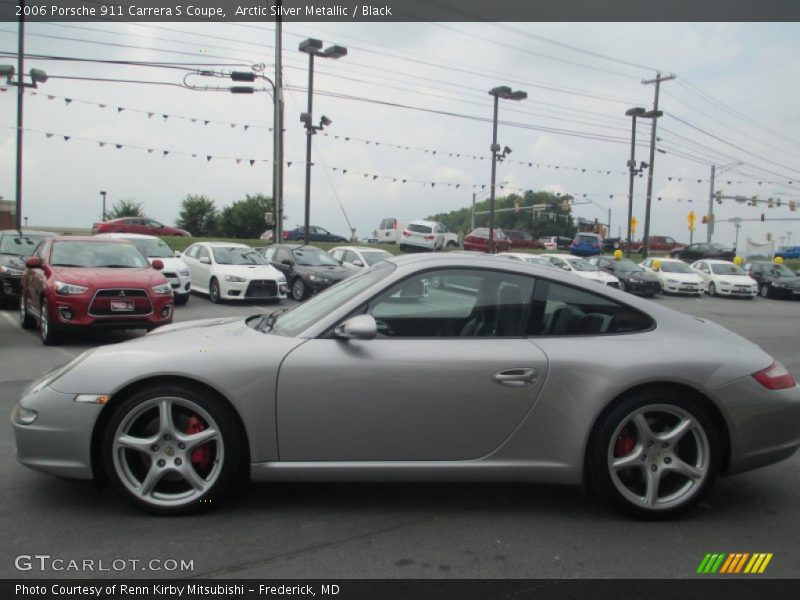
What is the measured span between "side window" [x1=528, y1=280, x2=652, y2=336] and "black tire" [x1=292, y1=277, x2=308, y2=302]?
605 inches

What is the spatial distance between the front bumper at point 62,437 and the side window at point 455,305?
61.9 inches

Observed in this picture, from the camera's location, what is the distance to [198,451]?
3662 millimetres

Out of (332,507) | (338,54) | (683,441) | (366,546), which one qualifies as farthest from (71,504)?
(338,54)

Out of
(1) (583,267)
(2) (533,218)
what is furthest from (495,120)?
(2) (533,218)

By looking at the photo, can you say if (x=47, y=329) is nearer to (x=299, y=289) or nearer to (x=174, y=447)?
(x=174, y=447)

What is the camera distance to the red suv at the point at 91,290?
375 inches

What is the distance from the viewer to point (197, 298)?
18953 millimetres

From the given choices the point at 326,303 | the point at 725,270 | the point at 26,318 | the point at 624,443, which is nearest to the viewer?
the point at 624,443

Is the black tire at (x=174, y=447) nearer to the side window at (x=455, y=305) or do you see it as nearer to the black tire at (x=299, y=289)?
the side window at (x=455, y=305)

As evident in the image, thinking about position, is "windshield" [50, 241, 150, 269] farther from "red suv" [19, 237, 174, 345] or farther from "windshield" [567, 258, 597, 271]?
"windshield" [567, 258, 597, 271]

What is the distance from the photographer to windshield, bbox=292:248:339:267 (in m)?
19.7

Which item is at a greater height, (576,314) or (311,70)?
(311,70)

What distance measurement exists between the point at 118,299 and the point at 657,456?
8051 millimetres
